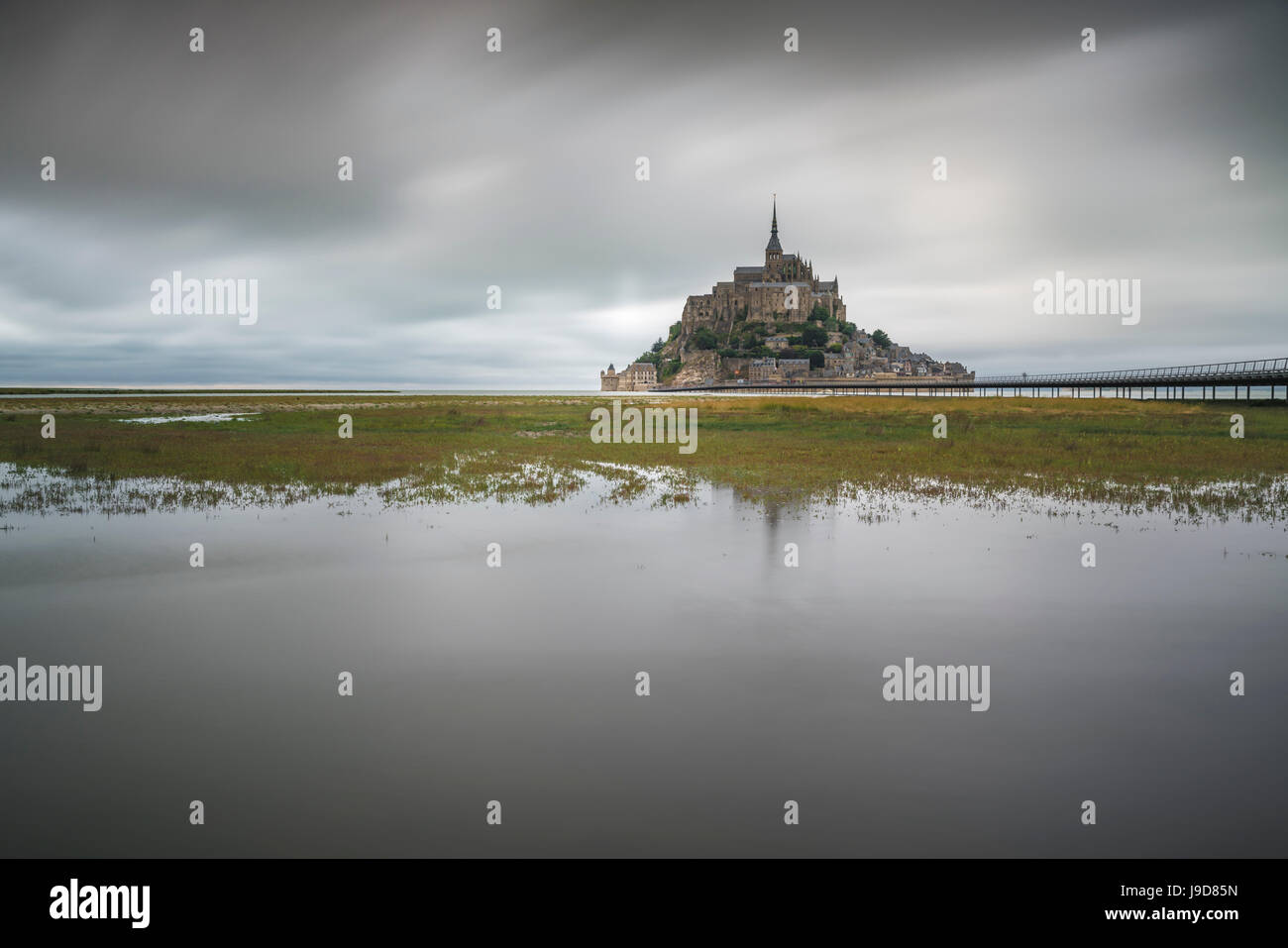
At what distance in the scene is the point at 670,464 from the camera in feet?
117

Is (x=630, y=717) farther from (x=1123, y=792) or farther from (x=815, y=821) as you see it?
(x=1123, y=792)

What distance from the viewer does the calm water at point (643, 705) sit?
6691 millimetres

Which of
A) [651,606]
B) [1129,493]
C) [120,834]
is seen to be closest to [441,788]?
[120,834]

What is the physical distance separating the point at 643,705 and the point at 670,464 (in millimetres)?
27106

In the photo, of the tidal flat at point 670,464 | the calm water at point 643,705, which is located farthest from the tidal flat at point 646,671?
the tidal flat at point 670,464

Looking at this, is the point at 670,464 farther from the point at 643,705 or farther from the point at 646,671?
the point at 643,705

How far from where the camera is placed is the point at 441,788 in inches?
284

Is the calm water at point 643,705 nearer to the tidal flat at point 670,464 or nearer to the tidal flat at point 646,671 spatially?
the tidal flat at point 646,671

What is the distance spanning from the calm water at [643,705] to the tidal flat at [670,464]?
849 centimetres

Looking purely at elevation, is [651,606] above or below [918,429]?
below

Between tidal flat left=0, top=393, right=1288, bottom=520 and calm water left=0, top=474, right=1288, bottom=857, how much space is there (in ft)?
27.9

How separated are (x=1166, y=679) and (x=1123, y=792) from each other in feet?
11.6

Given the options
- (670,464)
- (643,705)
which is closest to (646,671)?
(643,705)
